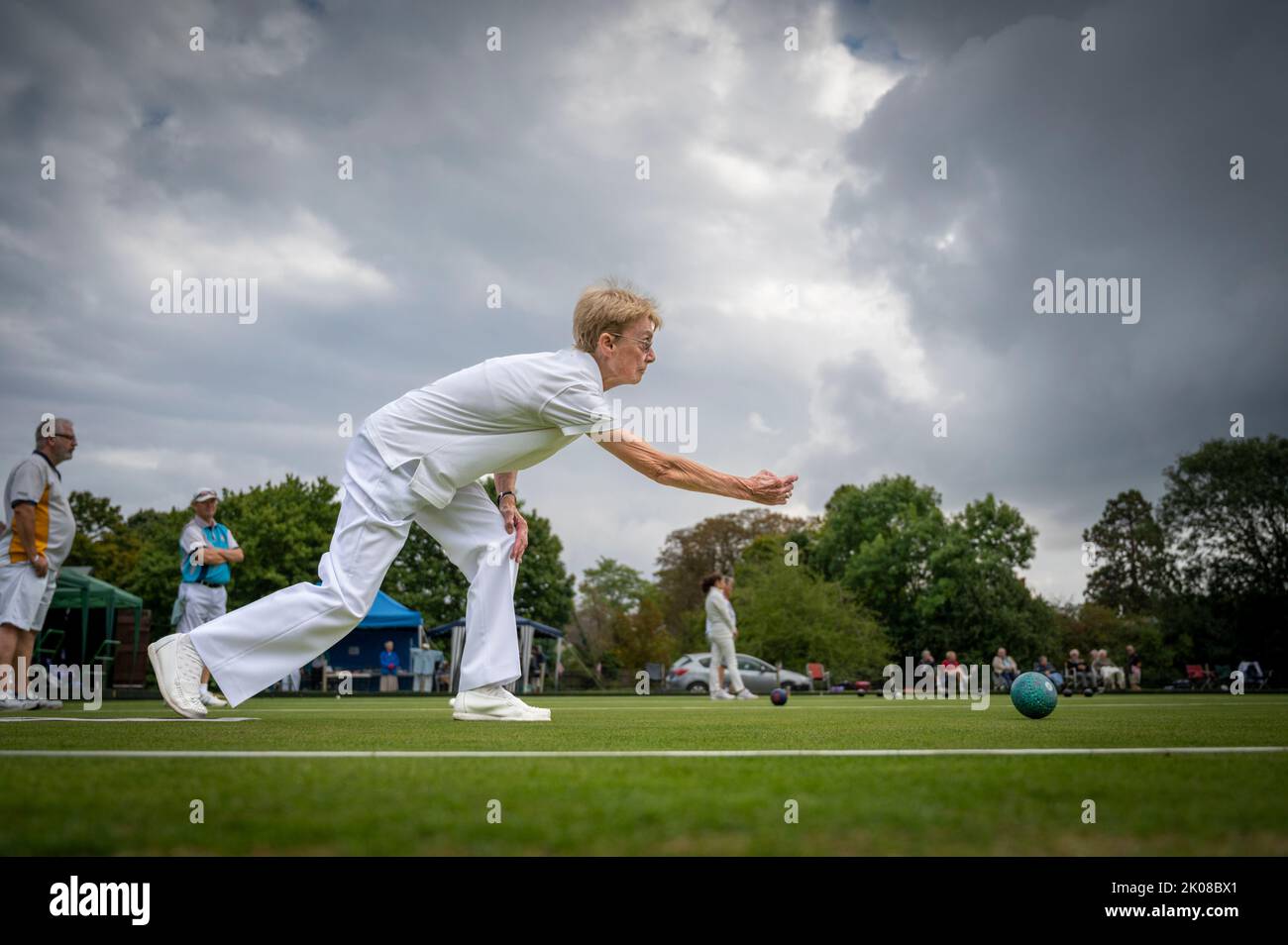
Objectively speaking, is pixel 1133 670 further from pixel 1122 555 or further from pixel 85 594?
pixel 1122 555

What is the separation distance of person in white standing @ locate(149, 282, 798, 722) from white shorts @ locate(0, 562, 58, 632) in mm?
3785

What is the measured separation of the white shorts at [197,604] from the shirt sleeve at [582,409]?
274 inches

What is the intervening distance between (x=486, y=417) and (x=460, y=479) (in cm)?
38

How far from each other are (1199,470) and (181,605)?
62684 mm

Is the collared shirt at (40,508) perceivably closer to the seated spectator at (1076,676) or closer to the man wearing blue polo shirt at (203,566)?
the man wearing blue polo shirt at (203,566)

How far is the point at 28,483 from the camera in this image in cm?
799

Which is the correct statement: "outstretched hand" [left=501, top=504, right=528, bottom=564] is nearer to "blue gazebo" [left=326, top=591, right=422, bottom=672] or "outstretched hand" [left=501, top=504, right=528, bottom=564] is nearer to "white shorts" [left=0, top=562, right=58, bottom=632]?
"white shorts" [left=0, top=562, right=58, bottom=632]

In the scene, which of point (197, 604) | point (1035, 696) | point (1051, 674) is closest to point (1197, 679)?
point (1051, 674)

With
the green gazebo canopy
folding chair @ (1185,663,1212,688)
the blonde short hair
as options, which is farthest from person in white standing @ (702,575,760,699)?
folding chair @ (1185,663,1212,688)

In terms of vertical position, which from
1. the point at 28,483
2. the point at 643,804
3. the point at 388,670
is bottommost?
the point at 388,670

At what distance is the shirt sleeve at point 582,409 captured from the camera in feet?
16.1

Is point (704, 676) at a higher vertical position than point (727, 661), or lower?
lower
